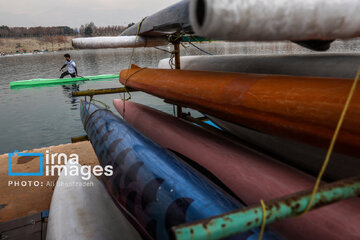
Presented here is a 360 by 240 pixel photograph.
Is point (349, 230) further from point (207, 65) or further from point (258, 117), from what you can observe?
point (207, 65)

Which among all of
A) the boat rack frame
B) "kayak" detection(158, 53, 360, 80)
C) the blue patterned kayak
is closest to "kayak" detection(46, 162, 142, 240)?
the blue patterned kayak

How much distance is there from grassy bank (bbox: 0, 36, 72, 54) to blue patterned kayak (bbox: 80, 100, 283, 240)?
128 meters

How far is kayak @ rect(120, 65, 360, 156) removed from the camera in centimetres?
116

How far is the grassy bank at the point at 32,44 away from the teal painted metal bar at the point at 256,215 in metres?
129

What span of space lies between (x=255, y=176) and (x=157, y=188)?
698mm

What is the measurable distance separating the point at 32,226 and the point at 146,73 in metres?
2.02

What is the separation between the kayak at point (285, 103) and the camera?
1.16 m

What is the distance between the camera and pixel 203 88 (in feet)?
6.40

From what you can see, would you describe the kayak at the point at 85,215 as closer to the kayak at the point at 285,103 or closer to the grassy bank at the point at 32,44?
the kayak at the point at 285,103

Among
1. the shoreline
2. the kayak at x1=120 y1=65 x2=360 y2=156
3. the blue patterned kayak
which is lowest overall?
the blue patterned kayak

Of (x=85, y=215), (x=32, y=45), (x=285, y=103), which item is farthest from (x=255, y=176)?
(x=32, y=45)

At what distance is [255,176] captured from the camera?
5.96 feet

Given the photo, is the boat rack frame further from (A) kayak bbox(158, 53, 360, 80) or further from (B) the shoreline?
(B) the shoreline

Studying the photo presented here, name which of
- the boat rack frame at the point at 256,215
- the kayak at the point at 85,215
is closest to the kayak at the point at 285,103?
the boat rack frame at the point at 256,215
